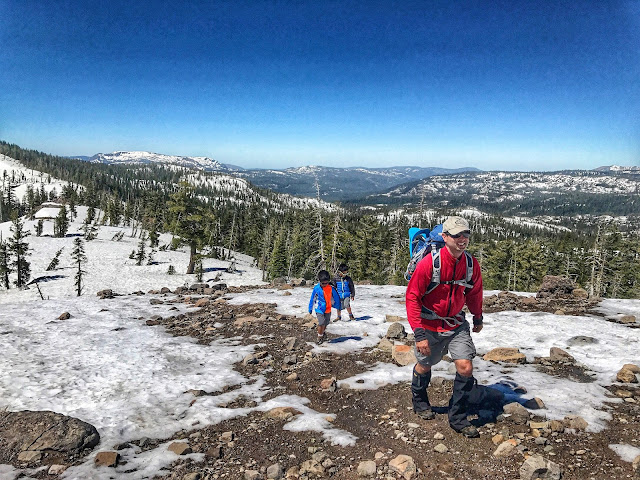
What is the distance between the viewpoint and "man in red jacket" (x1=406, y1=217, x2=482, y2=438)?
4.96 meters

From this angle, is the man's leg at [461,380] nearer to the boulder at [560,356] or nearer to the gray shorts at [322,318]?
the boulder at [560,356]

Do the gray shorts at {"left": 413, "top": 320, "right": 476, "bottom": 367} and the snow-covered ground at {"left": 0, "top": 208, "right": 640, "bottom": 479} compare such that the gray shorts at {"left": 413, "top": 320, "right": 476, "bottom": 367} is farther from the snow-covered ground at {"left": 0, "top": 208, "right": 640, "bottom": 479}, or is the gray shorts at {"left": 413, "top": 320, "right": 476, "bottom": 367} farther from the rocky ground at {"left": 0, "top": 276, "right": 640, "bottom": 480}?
the snow-covered ground at {"left": 0, "top": 208, "right": 640, "bottom": 479}

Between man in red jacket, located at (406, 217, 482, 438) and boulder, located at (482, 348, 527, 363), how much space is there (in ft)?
12.7

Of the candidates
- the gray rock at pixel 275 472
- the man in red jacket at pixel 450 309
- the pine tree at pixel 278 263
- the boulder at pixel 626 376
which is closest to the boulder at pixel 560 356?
the boulder at pixel 626 376

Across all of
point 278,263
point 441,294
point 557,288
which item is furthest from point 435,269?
point 278,263

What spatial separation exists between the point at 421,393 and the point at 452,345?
3.78ft

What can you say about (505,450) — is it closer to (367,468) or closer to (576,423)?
(576,423)

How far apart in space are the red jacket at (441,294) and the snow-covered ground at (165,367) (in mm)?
2224

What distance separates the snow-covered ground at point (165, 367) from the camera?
20.0 feet

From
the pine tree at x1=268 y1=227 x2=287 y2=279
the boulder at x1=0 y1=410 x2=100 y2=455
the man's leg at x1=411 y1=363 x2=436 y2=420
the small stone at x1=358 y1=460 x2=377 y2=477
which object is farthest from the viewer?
the pine tree at x1=268 y1=227 x2=287 y2=279

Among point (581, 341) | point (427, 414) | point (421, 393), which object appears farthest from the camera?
point (581, 341)

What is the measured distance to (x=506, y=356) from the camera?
8422 mm

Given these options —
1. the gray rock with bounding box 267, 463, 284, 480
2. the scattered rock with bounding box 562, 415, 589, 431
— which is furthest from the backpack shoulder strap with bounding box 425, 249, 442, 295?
the gray rock with bounding box 267, 463, 284, 480

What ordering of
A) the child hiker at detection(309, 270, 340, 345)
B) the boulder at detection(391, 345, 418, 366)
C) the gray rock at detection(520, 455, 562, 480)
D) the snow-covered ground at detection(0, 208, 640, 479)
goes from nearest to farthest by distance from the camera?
the gray rock at detection(520, 455, 562, 480), the snow-covered ground at detection(0, 208, 640, 479), the boulder at detection(391, 345, 418, 366), the child hiker at detection(309, 270, 340, 345)
